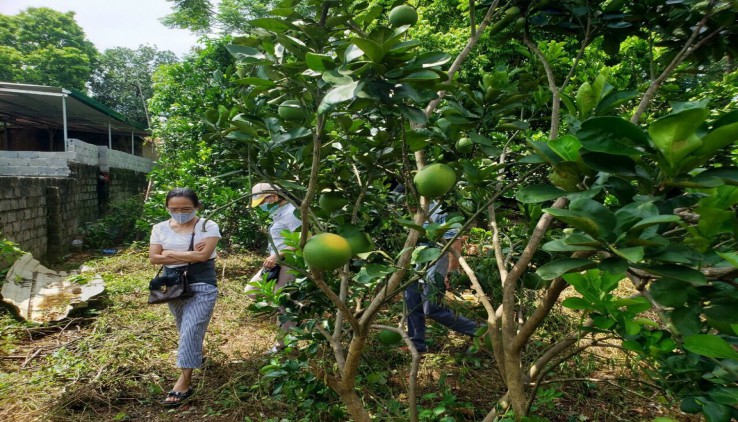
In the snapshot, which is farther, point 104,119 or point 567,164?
point 104,119

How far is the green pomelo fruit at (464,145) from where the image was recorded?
139 cm

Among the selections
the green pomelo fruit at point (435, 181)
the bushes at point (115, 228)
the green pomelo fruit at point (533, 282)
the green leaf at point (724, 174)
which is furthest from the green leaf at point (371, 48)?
the bushes at point (115, 228)

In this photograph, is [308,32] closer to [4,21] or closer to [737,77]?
[737,77]

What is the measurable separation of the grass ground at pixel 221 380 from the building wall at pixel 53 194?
222 centimetres

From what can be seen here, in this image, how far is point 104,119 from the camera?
43.2ft

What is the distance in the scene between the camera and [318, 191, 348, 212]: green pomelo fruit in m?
1.52

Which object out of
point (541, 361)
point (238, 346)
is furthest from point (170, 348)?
point (541, 361)

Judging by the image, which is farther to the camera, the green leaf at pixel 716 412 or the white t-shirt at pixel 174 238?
the white t-shirt at pixel 174 238

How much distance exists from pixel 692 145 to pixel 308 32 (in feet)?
2.72

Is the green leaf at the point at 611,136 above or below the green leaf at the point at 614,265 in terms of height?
above

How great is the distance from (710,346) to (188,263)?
2.61m

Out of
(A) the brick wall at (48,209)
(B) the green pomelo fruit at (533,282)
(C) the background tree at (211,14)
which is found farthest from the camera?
(C) the background tree at (211,14)

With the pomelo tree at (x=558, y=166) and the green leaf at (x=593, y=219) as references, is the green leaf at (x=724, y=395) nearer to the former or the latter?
the pomelo tree at (x=558, y=166)

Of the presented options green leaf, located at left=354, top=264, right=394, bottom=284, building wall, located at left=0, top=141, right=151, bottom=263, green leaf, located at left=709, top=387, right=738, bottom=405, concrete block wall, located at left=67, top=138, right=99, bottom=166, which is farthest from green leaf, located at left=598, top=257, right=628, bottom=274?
concrete block wall, located at left=67, top=138, right=99, bottom=166
